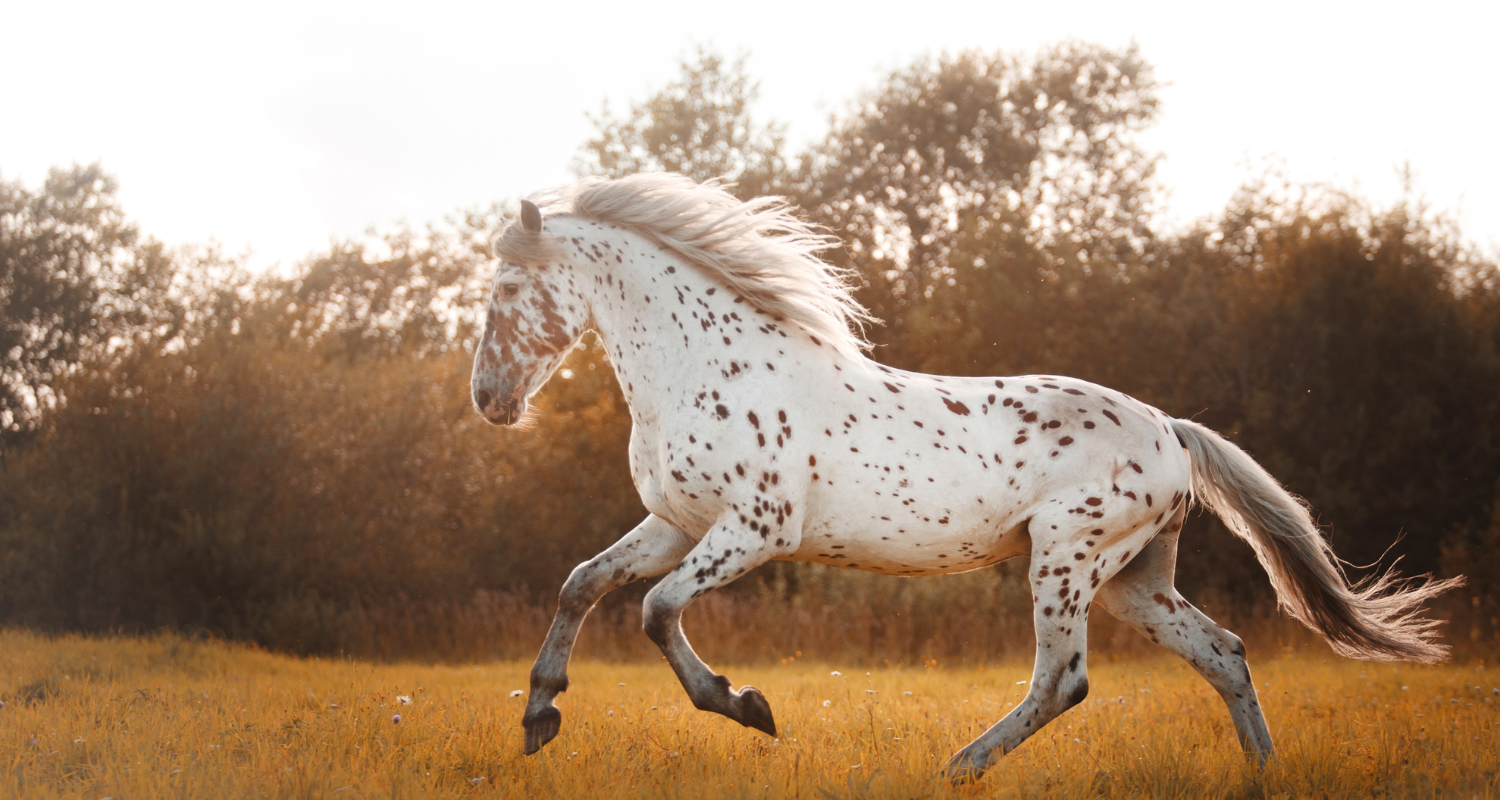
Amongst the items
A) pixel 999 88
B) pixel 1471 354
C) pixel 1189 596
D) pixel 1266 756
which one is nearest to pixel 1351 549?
pixel 1189 596

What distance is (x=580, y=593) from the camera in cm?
416

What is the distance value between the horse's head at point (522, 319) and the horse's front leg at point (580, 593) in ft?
2.63

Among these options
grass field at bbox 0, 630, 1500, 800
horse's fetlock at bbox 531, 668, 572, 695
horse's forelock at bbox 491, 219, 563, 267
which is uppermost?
horse's forelock at bbox 491, 219, 563, 267

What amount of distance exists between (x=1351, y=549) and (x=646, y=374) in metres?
10.4

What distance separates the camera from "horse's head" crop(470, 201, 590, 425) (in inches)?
171

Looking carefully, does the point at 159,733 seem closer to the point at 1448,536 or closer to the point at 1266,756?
the point at 1266,756

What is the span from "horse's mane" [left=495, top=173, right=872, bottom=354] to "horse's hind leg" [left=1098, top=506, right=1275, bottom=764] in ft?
5.60

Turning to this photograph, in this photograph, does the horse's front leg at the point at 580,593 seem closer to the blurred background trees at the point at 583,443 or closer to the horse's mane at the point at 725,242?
the horse's mane at the point at 725,242

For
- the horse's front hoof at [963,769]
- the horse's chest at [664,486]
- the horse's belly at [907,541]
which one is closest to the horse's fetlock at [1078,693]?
the horse's front hoof at [963,769]

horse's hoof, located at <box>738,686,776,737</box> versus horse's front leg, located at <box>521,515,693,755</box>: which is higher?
horse's front leg, located at <box>521,515,693,755</box>

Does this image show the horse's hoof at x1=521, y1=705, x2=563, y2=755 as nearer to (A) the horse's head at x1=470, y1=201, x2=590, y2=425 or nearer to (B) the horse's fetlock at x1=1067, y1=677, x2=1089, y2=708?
(A) the horse's head at x1=470, y1=201, x2=590, y2=425

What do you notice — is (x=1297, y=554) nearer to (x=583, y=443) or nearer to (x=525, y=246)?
(x=525, y=246)

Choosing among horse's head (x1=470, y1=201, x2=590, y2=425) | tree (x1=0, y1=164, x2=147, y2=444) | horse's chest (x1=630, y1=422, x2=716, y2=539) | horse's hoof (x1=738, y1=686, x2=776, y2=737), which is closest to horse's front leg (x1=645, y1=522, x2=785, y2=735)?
horse's hoof (x1=738, y1=686, x2=776, y2=737)

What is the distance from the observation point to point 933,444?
162 inches
